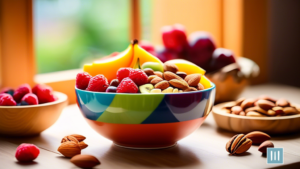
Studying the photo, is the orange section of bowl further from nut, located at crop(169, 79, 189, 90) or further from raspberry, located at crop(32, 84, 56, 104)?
raspberry, located at crop(32, 84, 56, 104)

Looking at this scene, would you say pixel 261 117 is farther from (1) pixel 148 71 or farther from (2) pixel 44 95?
(2) pixel 44 95

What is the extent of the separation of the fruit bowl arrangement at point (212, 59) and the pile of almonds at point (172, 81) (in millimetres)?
386

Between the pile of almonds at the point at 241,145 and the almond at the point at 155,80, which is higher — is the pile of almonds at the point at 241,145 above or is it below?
below

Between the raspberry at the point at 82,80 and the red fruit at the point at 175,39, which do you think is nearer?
the raspberry at the point at 82,80

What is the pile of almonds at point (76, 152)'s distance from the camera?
583mm

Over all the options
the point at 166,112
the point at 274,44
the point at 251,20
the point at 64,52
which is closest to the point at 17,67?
the point at 166,112

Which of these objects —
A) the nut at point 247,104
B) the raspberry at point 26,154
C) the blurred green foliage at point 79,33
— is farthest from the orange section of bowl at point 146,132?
the blurred green foliage at point 79,33

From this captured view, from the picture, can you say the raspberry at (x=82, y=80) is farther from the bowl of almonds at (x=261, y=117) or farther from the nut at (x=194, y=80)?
the bowl of almonds at (x=261, y=117)

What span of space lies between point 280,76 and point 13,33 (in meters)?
1.24

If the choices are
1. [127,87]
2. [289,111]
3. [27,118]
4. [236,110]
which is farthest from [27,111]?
[289,111]

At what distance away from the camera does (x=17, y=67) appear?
1091 millimetres

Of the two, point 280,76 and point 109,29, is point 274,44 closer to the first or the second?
point 280,76

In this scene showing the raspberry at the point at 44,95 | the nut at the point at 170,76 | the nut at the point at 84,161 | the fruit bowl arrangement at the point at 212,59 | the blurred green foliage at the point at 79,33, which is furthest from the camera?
the blurred green foliage at the point at 79,33

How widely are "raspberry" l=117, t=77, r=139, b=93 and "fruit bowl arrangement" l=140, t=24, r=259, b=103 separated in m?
0.50
